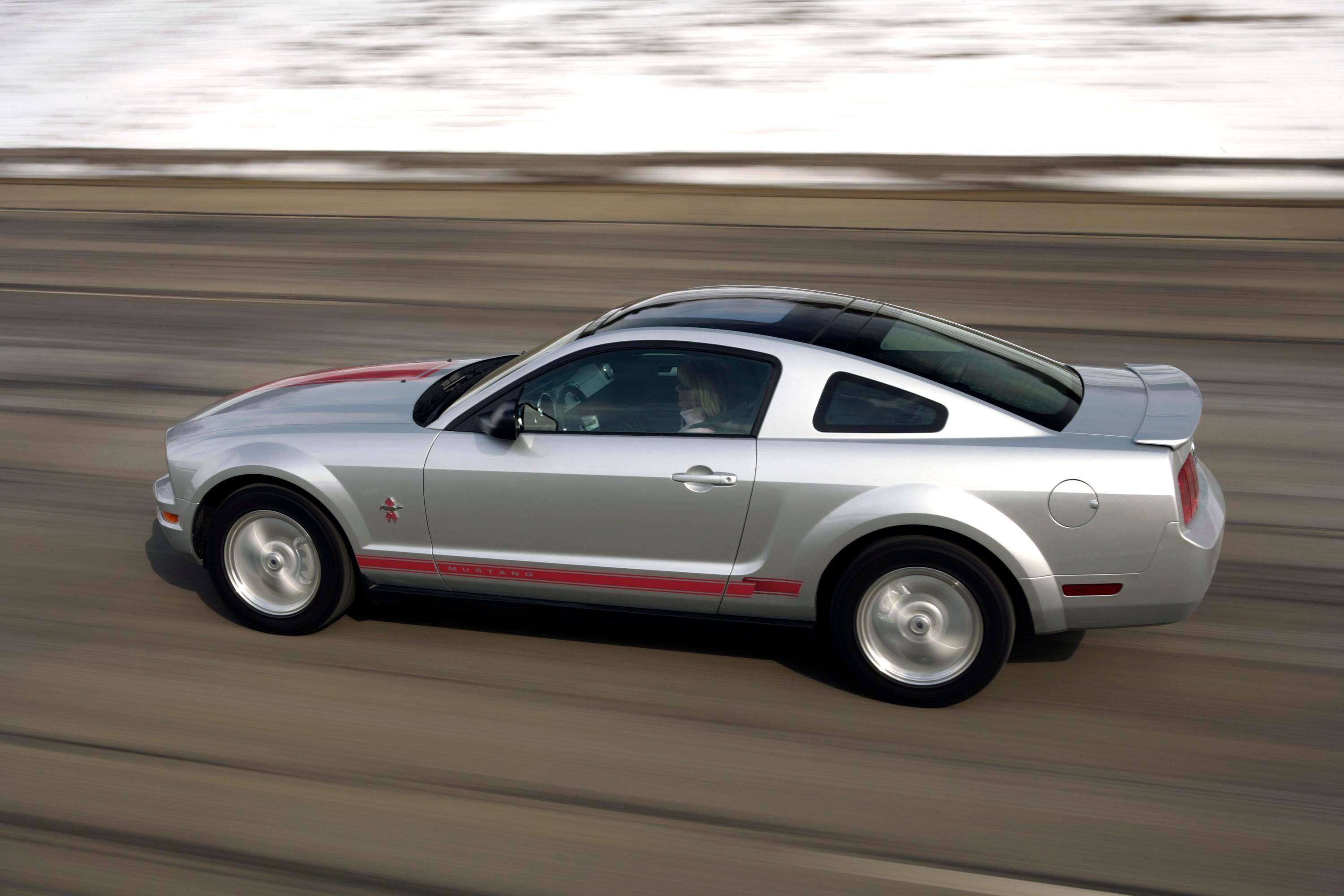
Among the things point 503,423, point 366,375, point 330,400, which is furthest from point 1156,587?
point 366,375

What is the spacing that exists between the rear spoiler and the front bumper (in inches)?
155

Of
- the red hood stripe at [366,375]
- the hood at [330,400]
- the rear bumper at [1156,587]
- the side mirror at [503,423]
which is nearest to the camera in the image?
the rear bumper at [1156,587]

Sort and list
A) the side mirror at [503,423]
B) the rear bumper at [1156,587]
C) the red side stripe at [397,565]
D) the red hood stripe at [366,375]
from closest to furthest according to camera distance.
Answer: the rear bumper at [1156,587], the side mirror at [503,423], the red side stripe at [397,565], the red hood stripe at [366,375]

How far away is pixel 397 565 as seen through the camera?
16.9 feet

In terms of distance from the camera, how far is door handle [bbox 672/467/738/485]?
4676mm

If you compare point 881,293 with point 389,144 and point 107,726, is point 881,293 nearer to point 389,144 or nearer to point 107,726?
point 107,726

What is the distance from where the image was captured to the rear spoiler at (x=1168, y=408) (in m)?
4.47

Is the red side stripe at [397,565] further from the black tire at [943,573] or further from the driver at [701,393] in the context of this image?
the black tire at [943,573]

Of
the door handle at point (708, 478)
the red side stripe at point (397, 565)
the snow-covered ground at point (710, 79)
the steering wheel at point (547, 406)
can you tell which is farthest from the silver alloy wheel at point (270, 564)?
the snow-covered ground at point (710, 79)

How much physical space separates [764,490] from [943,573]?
0.73 m

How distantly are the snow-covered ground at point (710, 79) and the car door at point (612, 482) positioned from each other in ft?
37.1

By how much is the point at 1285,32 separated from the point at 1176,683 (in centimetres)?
1563

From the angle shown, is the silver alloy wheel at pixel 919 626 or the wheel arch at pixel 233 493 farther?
the wheel arch at pixel 233 493

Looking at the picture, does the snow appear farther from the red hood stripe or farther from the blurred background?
the red hood stripe
